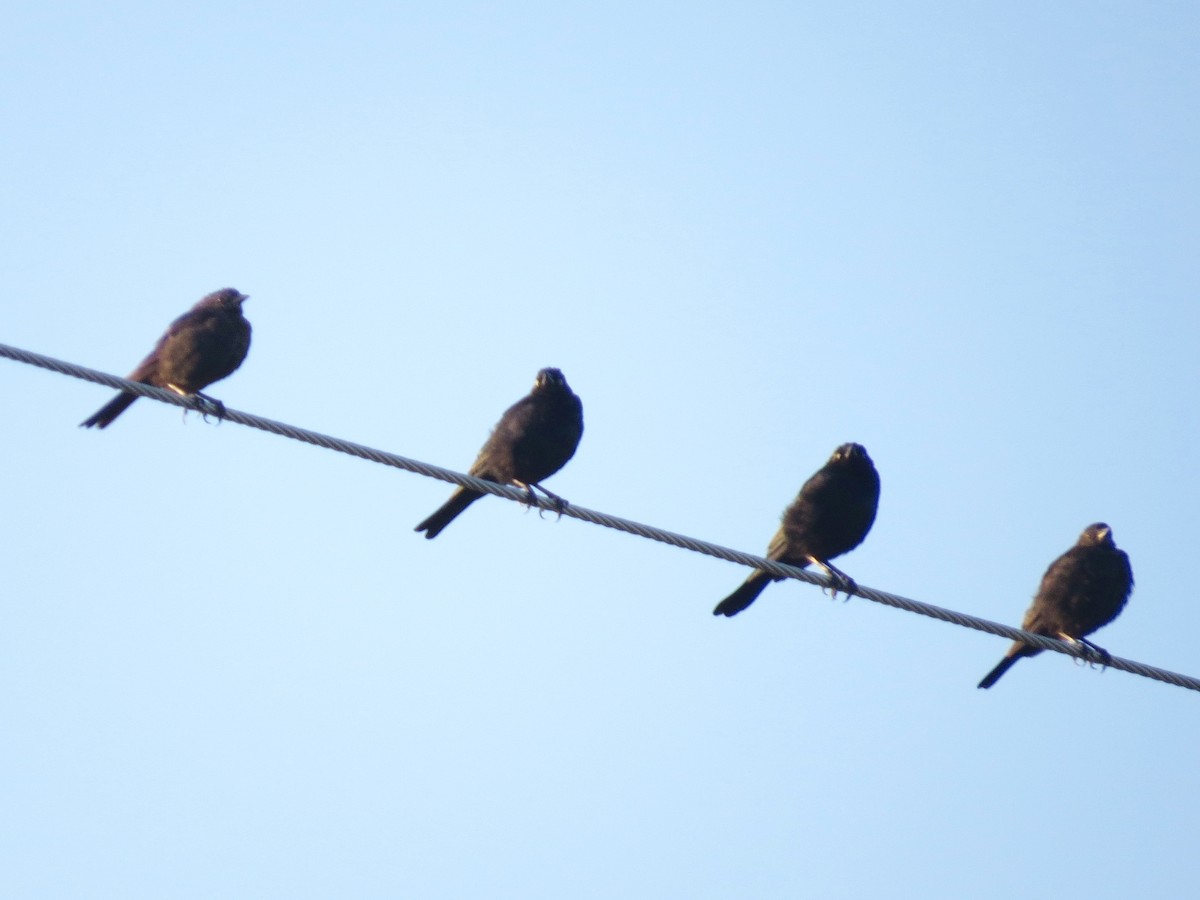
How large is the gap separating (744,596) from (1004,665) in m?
1.64

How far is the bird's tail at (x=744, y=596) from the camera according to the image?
9.74 metres

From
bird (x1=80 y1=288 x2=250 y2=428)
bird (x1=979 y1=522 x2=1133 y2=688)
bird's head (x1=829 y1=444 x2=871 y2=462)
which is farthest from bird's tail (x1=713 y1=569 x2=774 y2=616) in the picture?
bird (x1=80 y1=288 x2=250 y2=428)

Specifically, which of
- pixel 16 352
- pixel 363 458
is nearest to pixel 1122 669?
pixel 363 458

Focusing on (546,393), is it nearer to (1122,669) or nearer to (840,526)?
(840,526)

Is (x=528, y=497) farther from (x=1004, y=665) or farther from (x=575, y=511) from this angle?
(x=1004, y=665)

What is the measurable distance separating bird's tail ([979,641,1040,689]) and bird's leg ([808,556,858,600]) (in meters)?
1.23

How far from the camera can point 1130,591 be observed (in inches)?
397

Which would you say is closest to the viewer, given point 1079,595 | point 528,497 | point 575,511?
point 575,511

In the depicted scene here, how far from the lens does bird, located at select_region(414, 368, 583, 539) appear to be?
986cm

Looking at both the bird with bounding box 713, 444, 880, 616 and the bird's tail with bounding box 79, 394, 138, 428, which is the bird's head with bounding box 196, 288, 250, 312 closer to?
the bird's tail with bounding box 79, 394, 138, 428

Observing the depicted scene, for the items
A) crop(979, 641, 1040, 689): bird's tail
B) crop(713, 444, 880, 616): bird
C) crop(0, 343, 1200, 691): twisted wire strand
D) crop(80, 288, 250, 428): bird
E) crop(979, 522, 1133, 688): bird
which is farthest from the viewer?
crop(979, 641, 1040, 689): bird's tail

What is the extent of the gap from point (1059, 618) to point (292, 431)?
5235 millimetres

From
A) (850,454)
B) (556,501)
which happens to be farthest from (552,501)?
(850,454)

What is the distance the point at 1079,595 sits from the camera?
32.4 ft
